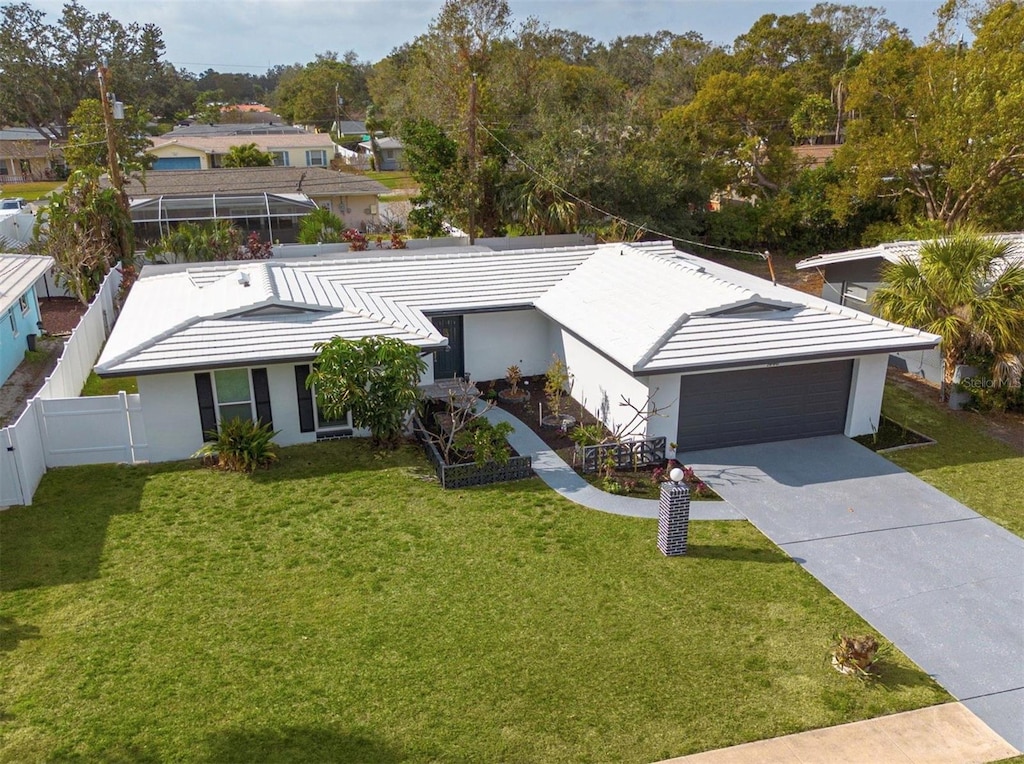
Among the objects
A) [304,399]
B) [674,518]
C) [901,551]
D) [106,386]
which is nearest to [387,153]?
[106,386]

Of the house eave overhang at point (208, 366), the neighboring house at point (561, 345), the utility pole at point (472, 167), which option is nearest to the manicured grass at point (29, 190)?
the utility pole at point (472, 167)

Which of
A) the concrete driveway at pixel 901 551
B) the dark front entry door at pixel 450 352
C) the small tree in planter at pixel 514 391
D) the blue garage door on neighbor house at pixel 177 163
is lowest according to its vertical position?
the concrete driveway at pixel 901 551

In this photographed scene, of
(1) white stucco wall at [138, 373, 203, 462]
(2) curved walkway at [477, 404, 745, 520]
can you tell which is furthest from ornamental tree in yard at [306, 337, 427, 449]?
(2) curved walkway at [477, 404, 745, 520]

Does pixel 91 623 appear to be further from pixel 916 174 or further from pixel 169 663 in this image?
pixel 916 174

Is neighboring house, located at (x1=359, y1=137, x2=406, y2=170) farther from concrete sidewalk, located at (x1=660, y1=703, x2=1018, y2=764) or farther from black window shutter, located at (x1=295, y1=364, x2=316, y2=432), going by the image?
concrete sidewalk, located at (x1=660, y1=703, x2=1018, y2=764)

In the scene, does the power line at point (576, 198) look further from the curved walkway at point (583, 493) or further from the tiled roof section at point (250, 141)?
the tiled roof section at point (250, 141)

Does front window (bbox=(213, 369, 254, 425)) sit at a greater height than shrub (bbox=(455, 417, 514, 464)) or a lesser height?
greater
